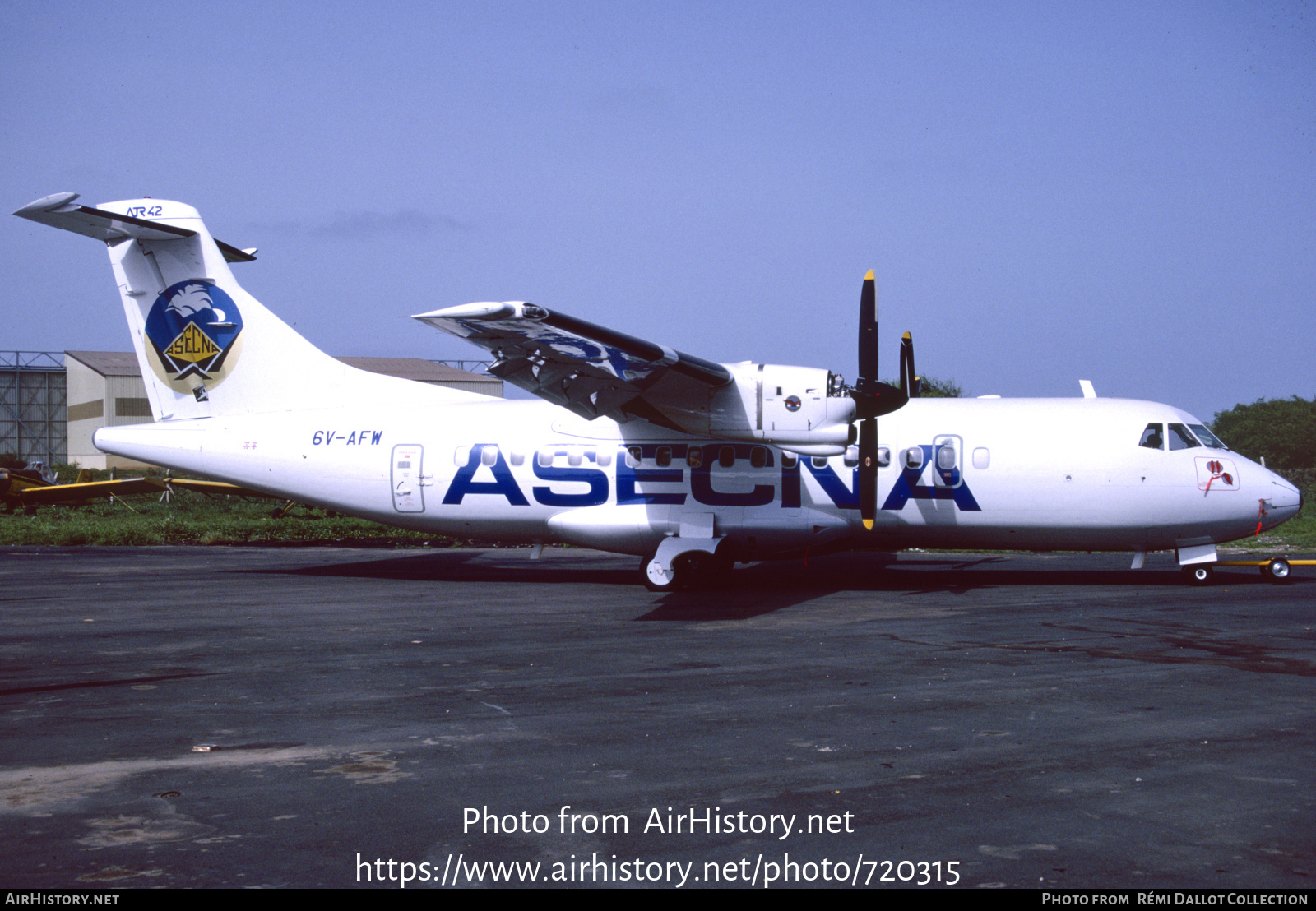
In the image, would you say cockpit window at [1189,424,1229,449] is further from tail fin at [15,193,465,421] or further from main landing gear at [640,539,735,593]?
tail fin at [15,193,465,421]

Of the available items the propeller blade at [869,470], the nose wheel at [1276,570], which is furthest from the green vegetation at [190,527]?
the nose wheel at [1276,570]

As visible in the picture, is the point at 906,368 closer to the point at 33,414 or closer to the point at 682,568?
the point at 682,568

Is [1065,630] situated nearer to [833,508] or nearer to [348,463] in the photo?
[833,508]

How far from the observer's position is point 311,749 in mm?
6746

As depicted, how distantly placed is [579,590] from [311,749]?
932 centimetres

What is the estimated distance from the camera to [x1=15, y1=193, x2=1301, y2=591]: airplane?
14.9 m

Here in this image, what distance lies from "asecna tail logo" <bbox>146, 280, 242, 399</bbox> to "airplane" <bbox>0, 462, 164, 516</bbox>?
16367mm

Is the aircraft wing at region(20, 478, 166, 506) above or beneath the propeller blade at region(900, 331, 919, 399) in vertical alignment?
beneath

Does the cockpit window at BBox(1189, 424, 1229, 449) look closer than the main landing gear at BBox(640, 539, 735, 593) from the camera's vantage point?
No

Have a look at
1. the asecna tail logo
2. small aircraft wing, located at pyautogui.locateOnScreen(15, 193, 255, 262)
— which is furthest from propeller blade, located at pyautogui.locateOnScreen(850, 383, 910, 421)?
small aircraft wing, located at pyautogui.locateOnScreen(15, 193, 255, 262)

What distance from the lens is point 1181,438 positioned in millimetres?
15742

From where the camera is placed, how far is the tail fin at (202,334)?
17547 millimetres
